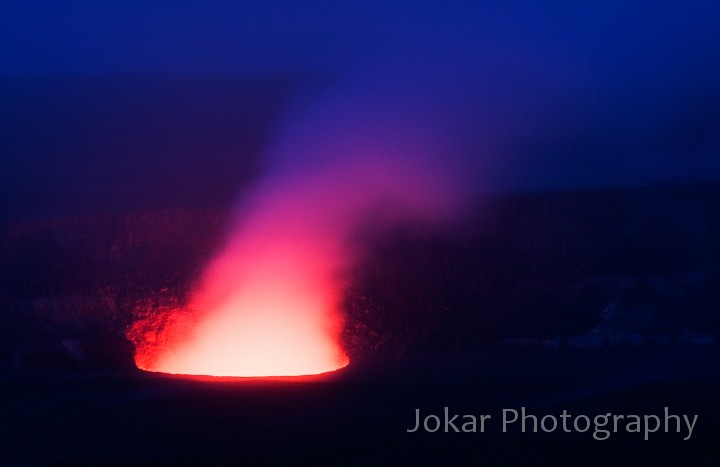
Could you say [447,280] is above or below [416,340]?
above

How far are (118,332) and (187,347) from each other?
3.00ft

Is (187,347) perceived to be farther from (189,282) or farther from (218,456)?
(218,456)

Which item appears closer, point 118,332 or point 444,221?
point 118,332

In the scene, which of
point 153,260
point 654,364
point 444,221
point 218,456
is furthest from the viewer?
point 444,221

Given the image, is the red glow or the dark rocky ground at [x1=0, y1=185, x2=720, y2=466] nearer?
the dark rocky ground at [x1=0, y1=185, x2=720, y2=466]

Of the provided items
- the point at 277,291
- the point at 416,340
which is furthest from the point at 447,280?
the point at 277,291

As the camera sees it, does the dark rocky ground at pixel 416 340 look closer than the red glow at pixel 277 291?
Yes

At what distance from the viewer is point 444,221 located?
11.5 metres

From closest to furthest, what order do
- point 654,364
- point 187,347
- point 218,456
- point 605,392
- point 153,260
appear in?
point 218,456
point 605,392
point 654,364
point 187,347
point 153,260

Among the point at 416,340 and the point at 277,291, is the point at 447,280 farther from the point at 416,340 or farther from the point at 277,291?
the point at 277,291

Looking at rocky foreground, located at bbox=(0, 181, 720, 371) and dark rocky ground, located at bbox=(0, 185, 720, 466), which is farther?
rocky foreground, located at bbox=(0, 181, 720, 371)

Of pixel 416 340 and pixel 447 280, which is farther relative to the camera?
pixel 447 280

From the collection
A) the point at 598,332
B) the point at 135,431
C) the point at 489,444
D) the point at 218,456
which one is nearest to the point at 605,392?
the point at 489,444

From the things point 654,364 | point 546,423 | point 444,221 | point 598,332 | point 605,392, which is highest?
point 444,221
